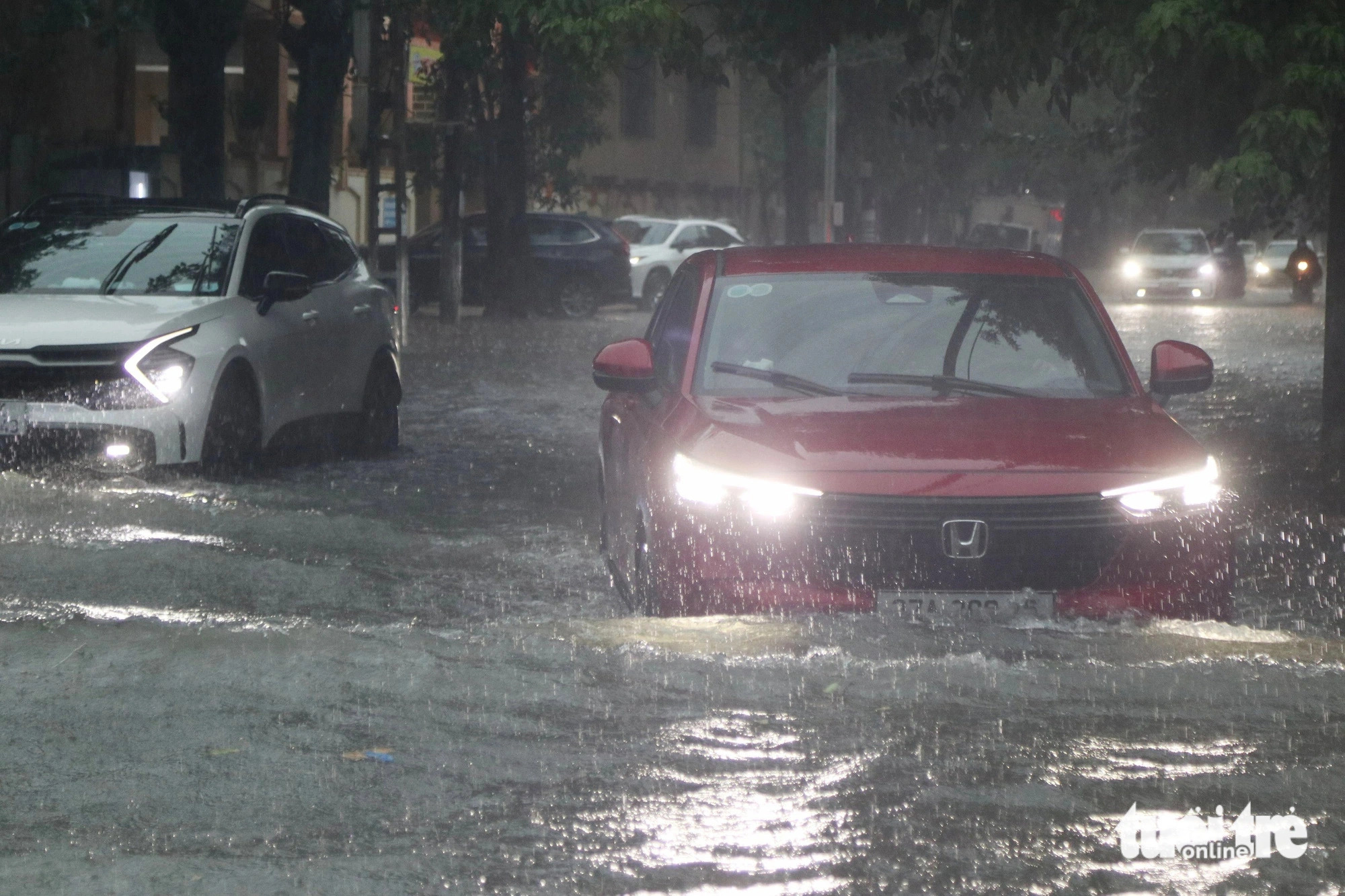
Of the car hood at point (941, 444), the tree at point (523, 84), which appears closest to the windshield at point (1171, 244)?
the tree at point (523, 84)

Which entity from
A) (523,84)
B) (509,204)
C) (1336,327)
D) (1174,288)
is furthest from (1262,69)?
(1174,288)

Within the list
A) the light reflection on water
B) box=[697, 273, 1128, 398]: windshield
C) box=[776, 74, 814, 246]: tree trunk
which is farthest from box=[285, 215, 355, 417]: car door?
box=[776, 74, 814, 246]: tree trunk

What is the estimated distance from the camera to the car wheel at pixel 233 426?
436 inches

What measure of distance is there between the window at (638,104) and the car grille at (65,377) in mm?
46415

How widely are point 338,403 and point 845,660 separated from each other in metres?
7.47

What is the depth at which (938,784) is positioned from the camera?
5.05 m

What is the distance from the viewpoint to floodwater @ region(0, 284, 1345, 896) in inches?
175

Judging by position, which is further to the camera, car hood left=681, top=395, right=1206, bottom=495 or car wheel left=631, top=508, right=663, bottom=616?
car wheel left=631, top=508, right=663, bottom=616

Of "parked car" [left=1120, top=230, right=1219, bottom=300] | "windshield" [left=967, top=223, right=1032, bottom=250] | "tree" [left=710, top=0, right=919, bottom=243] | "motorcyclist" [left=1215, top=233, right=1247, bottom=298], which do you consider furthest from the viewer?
"windshield" [left=967, top=223, right=1032, bottom=250]

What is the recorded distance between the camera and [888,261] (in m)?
8.06

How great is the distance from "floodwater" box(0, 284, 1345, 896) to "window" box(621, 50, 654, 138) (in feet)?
160

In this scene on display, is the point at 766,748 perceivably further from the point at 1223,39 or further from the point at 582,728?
the point at 1223,39

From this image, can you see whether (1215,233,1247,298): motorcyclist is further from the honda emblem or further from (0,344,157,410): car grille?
the honda emblem

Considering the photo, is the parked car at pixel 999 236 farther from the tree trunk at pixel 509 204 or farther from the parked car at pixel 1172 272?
the tree trunk at pixel 509 204
